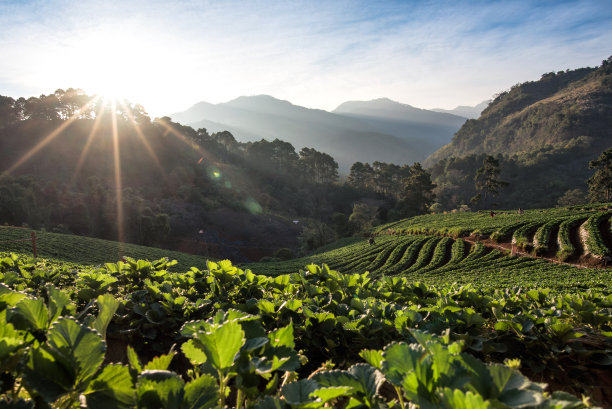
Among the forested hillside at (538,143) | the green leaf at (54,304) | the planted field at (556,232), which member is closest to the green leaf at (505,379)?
the green leaf at (54,304)

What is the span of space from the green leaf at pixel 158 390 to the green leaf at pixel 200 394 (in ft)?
0.07

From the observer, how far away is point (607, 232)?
25266mm

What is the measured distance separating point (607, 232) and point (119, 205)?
55007mm

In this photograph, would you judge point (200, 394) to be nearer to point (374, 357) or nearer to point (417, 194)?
point (374, 357)

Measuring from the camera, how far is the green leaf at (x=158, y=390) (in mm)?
815

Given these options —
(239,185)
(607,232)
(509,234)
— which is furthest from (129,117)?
(607,232)

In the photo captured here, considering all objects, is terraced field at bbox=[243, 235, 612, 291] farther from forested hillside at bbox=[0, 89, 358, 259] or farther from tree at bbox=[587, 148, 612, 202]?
tree at bbox=[587, 148, 612, 202]

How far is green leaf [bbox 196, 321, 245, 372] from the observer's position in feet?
3.16

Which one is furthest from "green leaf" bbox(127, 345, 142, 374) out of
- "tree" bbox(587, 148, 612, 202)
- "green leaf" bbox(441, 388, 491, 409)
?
"tree" bbox(587, 148, 612, 202)

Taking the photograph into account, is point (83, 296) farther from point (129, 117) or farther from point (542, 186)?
point (542, 186)

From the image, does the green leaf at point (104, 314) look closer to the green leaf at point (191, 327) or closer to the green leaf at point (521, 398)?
the green leaf at point (191, 327)

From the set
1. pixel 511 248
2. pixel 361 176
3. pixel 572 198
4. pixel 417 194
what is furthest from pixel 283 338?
pixel 361 176

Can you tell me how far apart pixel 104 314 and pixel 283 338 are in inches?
27.3

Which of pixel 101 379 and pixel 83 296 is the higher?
pixel 101 379
